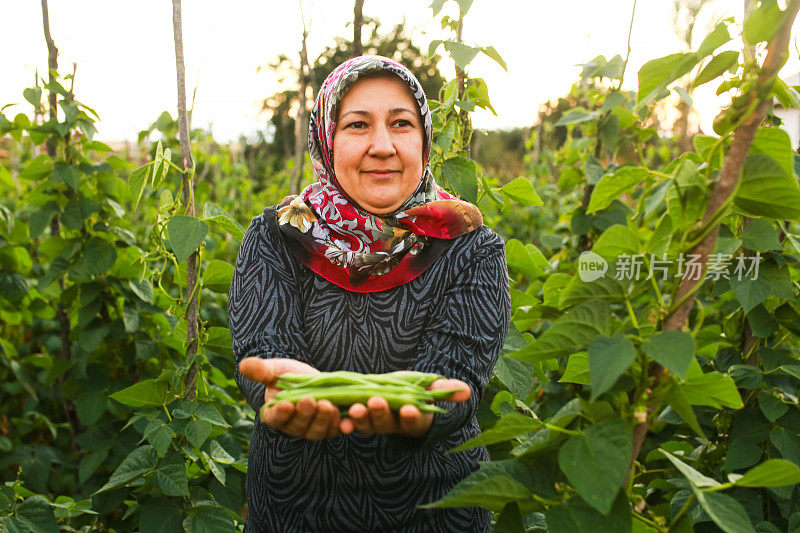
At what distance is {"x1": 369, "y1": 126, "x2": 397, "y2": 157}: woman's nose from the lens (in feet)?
5.30

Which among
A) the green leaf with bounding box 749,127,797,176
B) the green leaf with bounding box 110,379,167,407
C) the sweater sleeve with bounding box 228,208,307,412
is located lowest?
the green leaf with bounding box 110,379,167,407

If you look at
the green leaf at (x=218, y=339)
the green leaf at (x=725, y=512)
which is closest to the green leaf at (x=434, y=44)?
the green leaf at (x=218, y=339)

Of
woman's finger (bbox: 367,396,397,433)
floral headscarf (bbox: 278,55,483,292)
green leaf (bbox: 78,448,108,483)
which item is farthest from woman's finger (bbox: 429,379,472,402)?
green leaf (bbox: 78,448,108,483)

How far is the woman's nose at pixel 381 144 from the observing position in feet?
5.30

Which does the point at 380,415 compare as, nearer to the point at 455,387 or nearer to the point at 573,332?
the point at 455,387

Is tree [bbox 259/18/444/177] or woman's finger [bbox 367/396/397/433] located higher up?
tree [bbox 259/18/444/177]

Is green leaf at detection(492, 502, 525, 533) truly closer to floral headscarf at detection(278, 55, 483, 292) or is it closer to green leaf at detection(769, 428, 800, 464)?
floral headscarf at detection(278, 55, 483, 292)

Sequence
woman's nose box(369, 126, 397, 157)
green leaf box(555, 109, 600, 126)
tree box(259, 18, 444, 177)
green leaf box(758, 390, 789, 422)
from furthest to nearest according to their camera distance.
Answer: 1. tree box(259, 18, 444, 177)
2. green leaf box(555, 109, 600, 126)
3. green leaf box(758, 390, 789, 422)
4. woman's nose box(369, 126, 397, 157)

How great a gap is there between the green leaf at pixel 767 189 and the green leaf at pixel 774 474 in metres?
0.42

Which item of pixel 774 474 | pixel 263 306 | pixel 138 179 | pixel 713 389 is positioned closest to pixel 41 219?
pixel 138 179

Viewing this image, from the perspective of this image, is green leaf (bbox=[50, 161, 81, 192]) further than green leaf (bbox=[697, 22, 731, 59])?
Yes

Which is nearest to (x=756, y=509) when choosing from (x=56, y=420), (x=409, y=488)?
(x=409, y=488)

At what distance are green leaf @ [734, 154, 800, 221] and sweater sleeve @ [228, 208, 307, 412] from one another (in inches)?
39.8

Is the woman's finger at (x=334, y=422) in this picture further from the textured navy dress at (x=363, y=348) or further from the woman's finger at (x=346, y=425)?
the textured navy dress at (x=363, y=348)
